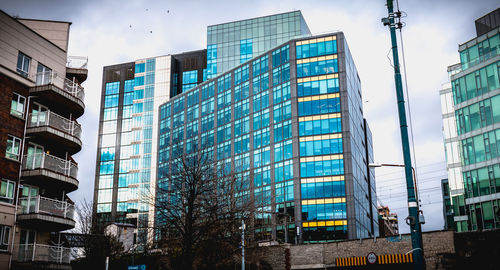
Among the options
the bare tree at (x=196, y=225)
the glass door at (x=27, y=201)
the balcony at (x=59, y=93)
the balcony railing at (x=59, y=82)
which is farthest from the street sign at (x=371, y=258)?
the balcony railing at (x=59, y=82)

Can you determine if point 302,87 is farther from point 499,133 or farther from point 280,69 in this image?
point 499,133

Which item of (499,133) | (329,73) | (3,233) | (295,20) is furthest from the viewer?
(295,20)

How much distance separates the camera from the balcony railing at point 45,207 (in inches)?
1169

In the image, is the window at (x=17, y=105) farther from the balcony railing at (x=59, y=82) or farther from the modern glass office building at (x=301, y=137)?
the modern glass office building at (x=301, y=137)

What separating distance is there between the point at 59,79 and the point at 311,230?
53812 mm

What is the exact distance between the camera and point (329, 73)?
84125mm

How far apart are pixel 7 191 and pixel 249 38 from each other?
94.5 metres

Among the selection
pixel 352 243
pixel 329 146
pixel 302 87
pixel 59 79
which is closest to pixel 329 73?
pixel 302 87

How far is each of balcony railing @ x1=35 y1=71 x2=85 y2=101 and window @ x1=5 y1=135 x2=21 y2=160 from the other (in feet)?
13.9

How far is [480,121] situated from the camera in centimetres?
5231

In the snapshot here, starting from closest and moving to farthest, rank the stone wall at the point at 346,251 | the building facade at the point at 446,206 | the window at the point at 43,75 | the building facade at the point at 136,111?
the window at the point at 43,75 < the stone wall at the point at 346,251 < the building facade at the point at 136,111 < the building facade at the point at 446,206

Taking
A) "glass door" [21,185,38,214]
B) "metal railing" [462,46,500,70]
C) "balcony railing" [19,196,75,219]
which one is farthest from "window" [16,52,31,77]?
"metal railing" [462,46,500,70]

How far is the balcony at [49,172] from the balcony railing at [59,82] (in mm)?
4976

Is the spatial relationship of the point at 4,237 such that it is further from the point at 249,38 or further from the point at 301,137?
the point at 249,38
